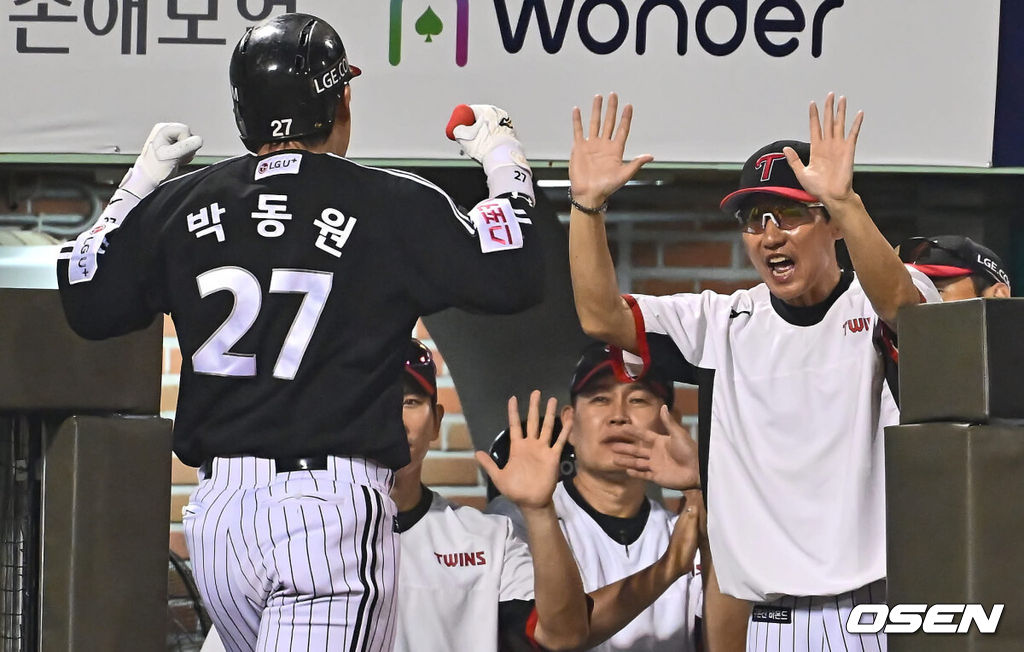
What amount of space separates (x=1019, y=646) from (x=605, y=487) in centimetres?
137

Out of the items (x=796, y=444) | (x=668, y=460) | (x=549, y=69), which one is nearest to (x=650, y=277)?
(x=549, y=69)

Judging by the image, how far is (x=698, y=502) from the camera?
2.60m

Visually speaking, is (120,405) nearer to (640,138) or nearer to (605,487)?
(605,487)

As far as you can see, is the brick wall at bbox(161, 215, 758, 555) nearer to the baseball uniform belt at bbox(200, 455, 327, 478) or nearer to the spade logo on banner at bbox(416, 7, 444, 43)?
the spade logo on banner at bbox(416, 7, 444, 43)

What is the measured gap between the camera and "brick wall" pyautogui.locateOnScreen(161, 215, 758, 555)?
3.56 meters

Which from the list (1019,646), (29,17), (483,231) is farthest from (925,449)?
(29,17)

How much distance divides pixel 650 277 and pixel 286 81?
75.1 inches

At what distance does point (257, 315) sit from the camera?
5.61 feet

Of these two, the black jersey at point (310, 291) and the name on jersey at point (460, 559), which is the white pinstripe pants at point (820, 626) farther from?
the black jersey at point (310, 291)

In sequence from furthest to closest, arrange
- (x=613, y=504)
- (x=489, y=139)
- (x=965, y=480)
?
(x=613, y=504) < (x=489, y=139) < (x=965, y=480)

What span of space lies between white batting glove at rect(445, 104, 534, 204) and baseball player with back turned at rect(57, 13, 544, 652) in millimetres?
129

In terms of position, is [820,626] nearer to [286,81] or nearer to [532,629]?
[532,629]

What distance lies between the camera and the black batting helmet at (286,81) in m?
1.81

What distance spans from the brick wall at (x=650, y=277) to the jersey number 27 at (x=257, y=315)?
1838 mm
